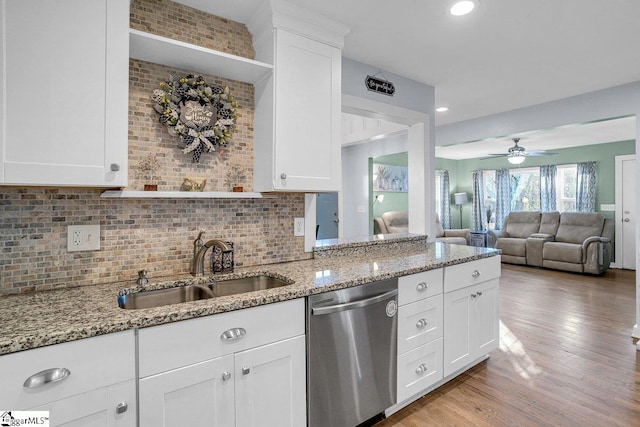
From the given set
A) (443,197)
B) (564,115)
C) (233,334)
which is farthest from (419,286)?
(443,197)

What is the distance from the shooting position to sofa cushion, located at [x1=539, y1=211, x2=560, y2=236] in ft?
22.5

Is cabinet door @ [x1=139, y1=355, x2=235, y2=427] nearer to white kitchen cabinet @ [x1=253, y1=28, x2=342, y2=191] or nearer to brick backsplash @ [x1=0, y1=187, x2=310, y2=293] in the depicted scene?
brick backsplash @ [x1=0, y1=187, x2=310, y2=293]

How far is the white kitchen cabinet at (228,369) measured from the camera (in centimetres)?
119

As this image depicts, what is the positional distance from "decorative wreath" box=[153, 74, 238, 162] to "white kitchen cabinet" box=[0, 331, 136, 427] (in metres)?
1.07

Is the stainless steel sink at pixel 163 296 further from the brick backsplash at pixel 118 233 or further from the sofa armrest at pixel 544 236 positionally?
the sofa armrest at pixel 544 236

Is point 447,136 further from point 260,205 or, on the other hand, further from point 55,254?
point 55,254

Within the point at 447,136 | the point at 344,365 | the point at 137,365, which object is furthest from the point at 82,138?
the point at 447,136

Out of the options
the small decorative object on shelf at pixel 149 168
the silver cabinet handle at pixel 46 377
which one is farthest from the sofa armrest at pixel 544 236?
the silver cabinet handle at pixel 46 377

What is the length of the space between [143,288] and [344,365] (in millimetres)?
1019

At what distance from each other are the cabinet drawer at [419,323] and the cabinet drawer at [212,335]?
Result: 0.70 m

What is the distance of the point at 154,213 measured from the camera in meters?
1.76

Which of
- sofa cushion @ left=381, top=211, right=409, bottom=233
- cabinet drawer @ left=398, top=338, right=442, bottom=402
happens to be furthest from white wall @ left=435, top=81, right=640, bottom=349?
cabinet drawer @ left=398, top=338, right=442, bottom=402

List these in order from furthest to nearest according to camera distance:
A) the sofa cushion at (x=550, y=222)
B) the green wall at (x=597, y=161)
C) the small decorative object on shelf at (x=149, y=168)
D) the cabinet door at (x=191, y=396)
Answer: the sofa cushion at (x=550, y=222) < the green wall at (x=597, y=161) < the small decorative object on shelf at (x=149, y=168) < the cabinet door at (x=191, y=396)

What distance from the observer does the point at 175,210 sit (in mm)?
1822
